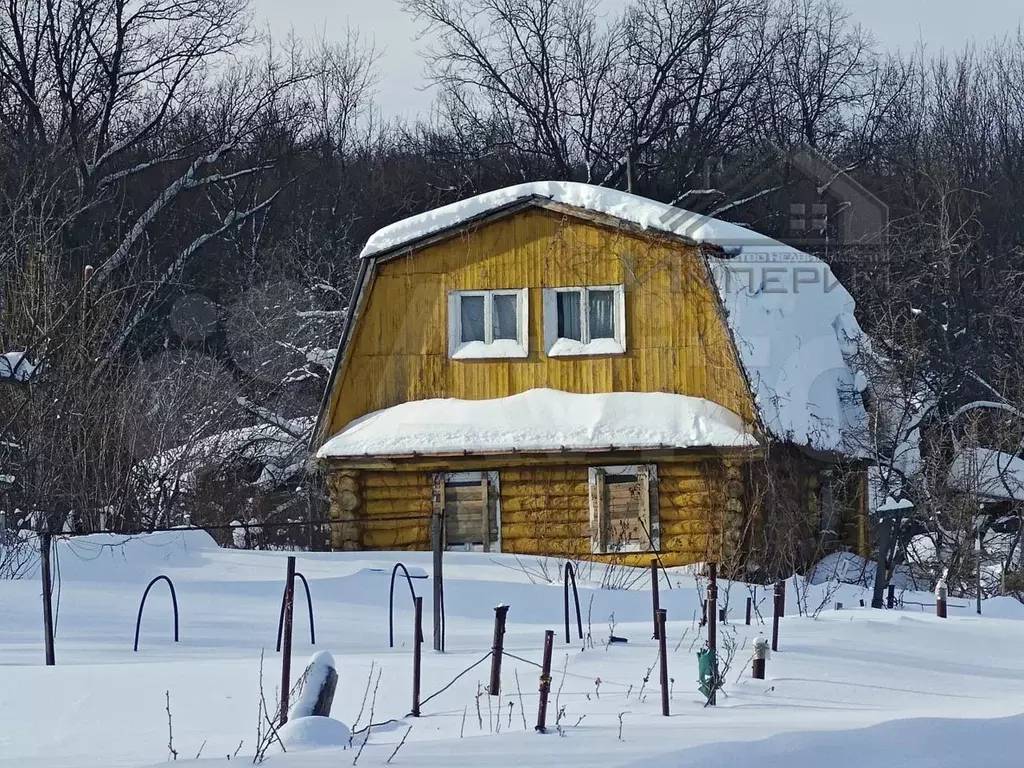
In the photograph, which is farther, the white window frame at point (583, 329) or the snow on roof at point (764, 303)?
the white window frame at point (583, 329)

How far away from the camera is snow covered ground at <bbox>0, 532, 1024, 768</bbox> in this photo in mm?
6859

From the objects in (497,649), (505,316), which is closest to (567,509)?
(505,316)

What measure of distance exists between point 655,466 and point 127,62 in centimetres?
1914

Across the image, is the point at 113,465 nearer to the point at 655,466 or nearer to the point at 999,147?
the point at 655,466

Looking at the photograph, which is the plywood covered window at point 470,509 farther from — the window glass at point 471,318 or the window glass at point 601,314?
the window glass at point 601,314

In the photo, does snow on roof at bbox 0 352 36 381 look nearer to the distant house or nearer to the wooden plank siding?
the distant house

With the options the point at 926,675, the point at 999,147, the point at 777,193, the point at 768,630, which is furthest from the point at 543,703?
the point at 999,147

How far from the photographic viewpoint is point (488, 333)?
20844 millimetres

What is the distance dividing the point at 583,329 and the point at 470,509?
2.96 metres

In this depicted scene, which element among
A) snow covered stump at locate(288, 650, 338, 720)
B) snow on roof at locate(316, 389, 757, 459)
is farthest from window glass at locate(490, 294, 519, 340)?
snow covered stump at locate(288, 650, 338, 720)

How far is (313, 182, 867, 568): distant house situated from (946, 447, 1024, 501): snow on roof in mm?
2235

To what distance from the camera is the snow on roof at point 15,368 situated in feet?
53.8

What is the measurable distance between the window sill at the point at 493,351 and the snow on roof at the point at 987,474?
688 cm

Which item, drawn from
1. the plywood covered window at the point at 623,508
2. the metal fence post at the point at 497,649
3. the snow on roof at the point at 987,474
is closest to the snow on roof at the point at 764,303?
the snow on roof at the point at 987,474
